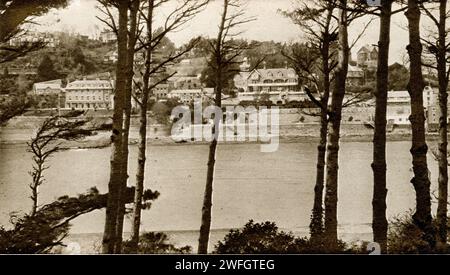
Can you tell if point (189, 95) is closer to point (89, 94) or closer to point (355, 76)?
point (89, 94)

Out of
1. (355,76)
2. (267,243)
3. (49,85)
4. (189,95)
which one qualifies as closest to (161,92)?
(189,95)

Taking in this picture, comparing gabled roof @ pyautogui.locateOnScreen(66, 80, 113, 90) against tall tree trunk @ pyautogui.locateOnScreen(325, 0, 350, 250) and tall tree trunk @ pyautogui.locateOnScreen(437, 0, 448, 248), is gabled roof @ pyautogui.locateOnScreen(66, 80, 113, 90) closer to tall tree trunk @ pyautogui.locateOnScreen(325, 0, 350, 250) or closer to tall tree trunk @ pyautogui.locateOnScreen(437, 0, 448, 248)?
tall tree trunk @ pyautogui.locateOnScreen(325, 0, 350, 250)

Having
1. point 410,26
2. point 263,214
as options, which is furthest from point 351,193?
point 410,26

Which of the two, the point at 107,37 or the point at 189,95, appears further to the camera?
the point at 189,95

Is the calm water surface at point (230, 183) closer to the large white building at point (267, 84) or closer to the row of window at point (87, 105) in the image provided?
the row of window at point (87, 105)
